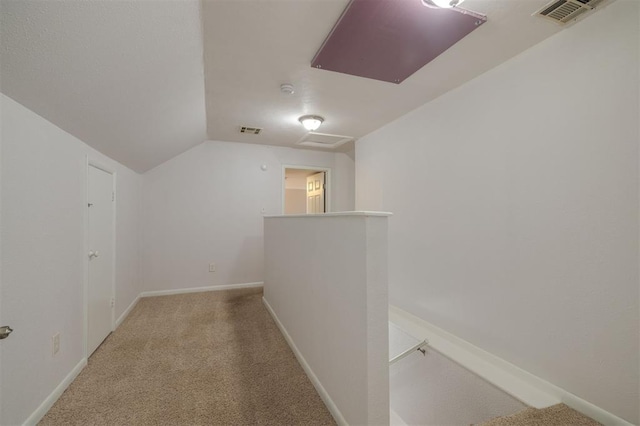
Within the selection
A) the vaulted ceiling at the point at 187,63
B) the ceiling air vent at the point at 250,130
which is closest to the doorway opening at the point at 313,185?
the ceiling air vent at the point at 250,130

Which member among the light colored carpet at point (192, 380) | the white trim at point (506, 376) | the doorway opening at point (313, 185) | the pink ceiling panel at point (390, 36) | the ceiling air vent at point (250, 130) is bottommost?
the light colored carpet at point (192, 380)

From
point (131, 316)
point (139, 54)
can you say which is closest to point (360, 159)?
point (139, 54)

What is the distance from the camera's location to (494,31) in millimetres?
1763

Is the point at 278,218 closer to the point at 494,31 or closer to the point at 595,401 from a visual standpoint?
the point at 494,31

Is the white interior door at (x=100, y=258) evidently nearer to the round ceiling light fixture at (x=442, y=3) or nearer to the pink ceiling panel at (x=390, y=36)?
the pink ceiling panel at (x=390, y=36)

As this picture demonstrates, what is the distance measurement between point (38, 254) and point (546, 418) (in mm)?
3100

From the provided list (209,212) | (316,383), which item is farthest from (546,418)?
(209,212)

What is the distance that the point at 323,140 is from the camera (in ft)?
14.3

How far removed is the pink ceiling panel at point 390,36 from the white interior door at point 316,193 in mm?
3345

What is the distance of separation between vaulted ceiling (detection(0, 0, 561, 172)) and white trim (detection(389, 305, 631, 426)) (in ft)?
7.57

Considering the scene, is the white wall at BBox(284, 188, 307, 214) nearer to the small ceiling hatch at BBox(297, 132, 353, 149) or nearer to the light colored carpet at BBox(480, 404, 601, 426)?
the small ceiling hatch at BBox(297, 132, 353, 149)

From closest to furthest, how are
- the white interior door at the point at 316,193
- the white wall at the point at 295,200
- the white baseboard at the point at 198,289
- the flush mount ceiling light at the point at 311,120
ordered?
the flush mount ceiling light at the point at 311,120
the white baseboard at the point at 198,289
the white interior door at the point at 316,193
the white wall at the point at 295,200

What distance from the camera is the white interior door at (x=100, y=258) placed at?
2342mm

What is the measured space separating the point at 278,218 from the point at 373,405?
79.2 inches
